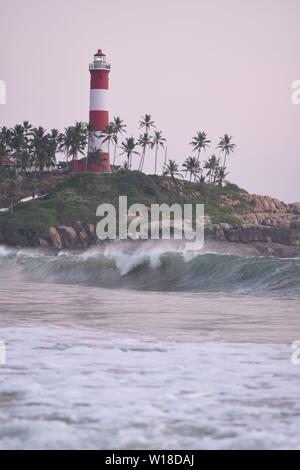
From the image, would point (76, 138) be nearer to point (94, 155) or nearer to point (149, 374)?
point (94, 155)

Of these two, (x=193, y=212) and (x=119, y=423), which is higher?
(x=193, y=212)

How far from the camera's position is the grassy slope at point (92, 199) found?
218 feet

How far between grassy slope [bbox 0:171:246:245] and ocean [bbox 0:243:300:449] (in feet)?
147

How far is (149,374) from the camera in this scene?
33.8 ft

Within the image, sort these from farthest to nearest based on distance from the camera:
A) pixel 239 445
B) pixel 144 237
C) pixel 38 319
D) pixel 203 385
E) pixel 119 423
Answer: pixel 144 237
pixel 38 319
pixel 203 385
pixel 119 423
pixel 239 445

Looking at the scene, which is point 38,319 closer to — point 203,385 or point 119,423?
point 203,385

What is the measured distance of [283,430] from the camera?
308 inches

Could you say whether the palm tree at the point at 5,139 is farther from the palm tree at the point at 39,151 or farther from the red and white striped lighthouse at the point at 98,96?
the red and white striped lighthouse at the point at 98,96

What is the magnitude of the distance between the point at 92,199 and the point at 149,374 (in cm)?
6575

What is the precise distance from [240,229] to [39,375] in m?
56.7

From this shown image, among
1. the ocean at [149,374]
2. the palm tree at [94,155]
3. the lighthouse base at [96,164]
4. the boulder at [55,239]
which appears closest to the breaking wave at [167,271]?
the ocean at [149,374]

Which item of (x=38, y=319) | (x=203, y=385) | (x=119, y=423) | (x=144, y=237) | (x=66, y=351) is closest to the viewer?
(x=119, y=423)

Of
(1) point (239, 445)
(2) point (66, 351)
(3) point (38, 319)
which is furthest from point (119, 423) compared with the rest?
(3) point (38, 319)

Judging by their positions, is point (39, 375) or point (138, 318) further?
point (138, 318)
